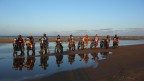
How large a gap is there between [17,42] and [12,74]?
979 cm

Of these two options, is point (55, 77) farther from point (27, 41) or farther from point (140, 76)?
point (27, 41)

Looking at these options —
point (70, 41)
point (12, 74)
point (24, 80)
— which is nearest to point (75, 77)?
point (24, 80)

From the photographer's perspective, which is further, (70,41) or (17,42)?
(70,41)

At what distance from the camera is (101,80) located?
1081 centimetres

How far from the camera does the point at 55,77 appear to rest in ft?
38.9

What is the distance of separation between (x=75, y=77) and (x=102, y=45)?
68.4 ft

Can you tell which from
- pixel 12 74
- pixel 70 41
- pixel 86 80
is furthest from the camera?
pixel 70 41

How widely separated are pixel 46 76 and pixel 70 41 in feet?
53.5

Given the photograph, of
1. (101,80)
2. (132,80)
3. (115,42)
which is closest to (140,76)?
(132,80)

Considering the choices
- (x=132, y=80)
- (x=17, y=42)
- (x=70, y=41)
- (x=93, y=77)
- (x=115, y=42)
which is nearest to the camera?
(x=132, y=80)

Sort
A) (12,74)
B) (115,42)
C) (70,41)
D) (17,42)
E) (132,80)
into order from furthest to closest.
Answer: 1. (115,42)
2. (70,41)
3. (17,42)
4. (12,74)
5. (132,80)

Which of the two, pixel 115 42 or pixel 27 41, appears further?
pixel 115 42

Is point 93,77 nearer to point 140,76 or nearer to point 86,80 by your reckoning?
point 86,80

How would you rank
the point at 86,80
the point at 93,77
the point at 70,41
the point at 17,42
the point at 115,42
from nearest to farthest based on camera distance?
1. the point at 86,80
2. the point at 93,77
3. the point at 17,42
4. the point at 70,41
5. the point at 115,42
